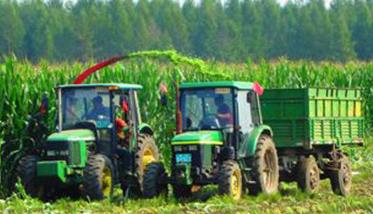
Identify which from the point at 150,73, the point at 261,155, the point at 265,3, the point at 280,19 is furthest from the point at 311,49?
the point at 261,155

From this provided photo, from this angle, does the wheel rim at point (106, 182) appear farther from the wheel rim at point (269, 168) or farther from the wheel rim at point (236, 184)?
the wheel rim at point (269, 168)

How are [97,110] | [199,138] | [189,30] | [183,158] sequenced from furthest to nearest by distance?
[189,30]
[97,110]
[183,158]
[199,138]

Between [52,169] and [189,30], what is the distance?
80991 mm

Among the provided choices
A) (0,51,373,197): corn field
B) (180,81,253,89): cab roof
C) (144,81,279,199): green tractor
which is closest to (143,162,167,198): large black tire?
(144,81,279,199): green tractor

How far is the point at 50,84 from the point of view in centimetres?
1873

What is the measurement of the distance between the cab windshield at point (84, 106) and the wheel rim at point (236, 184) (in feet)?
7.67

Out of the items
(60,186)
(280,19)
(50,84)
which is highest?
(280,19)

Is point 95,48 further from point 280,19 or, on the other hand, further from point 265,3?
point 265,3

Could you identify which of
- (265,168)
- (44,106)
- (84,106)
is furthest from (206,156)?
(44,106)

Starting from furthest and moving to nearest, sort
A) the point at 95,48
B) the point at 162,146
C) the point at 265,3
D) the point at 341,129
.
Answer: the point at 265,3 → the point at 95,48 → the point at 162,146 → the point at 341,129

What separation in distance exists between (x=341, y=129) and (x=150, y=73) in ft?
16.7

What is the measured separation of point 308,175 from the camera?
17219 mm

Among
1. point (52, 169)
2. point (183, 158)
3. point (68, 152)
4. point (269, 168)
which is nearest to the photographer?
point (52, 169)

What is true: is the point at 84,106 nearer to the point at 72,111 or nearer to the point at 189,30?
the point at 72,111
